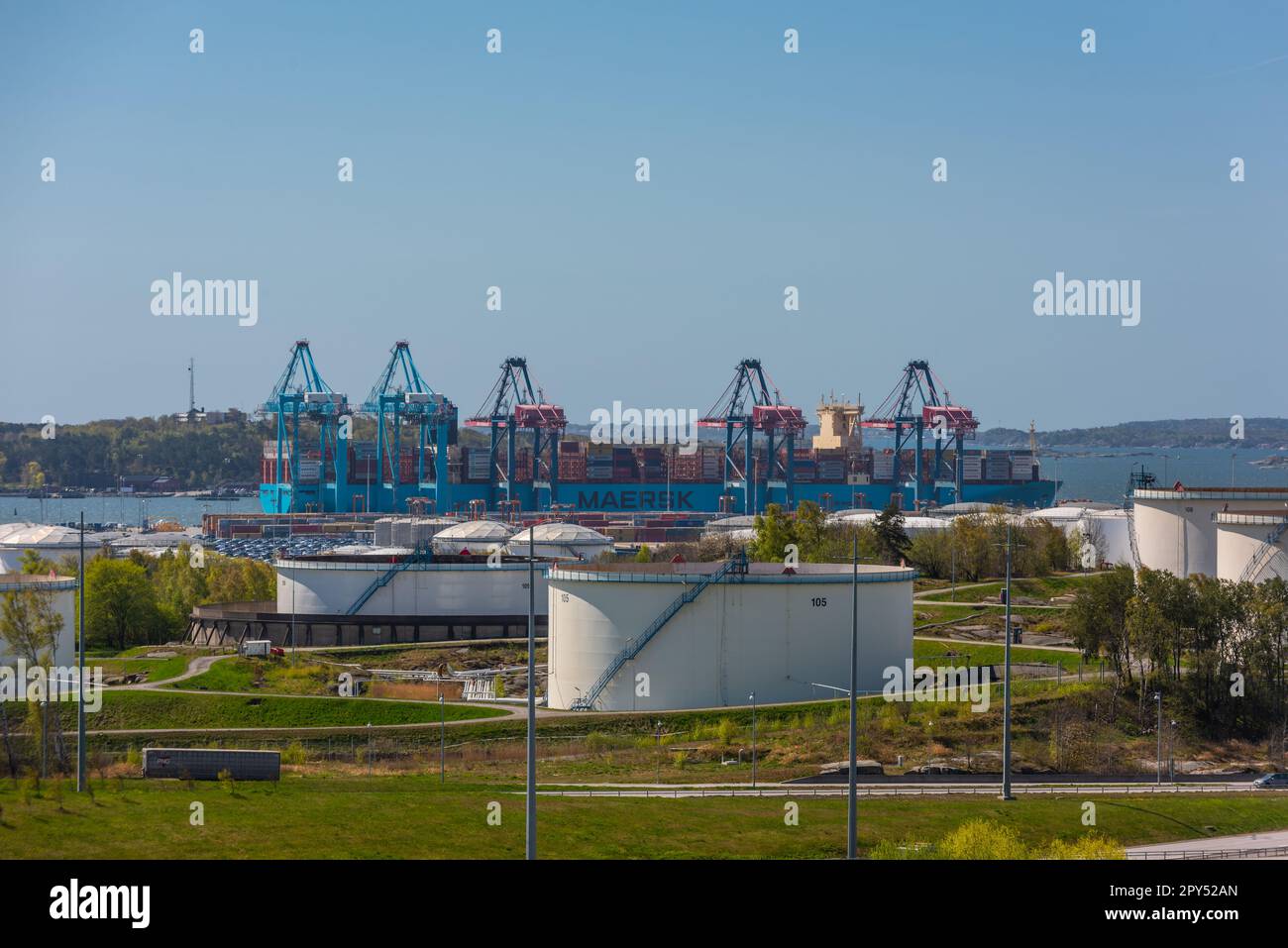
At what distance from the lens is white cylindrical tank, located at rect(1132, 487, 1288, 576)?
6169cm

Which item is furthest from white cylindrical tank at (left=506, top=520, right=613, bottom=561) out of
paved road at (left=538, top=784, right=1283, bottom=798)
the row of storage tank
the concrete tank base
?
paved road at (left=538, top=784, right=1283, bottom=798)

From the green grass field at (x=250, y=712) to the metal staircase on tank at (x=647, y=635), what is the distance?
12.9ft

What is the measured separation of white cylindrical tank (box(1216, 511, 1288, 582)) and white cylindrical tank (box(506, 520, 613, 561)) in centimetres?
3387

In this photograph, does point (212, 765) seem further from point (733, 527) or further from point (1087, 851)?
point (733, 527)

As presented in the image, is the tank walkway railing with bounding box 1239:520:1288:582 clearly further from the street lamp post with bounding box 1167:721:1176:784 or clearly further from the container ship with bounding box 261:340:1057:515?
the container ship with bounding box 261:340:1057:515

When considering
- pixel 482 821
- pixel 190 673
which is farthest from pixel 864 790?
pixel 190 673

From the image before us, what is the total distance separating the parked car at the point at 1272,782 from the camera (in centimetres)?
3650

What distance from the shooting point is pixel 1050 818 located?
99.7 feet

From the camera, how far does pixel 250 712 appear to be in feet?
159

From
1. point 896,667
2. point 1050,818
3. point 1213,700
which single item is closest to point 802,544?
point 896,667

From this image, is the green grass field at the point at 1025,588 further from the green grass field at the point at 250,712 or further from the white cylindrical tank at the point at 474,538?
the green grass field at the point at 250,712
